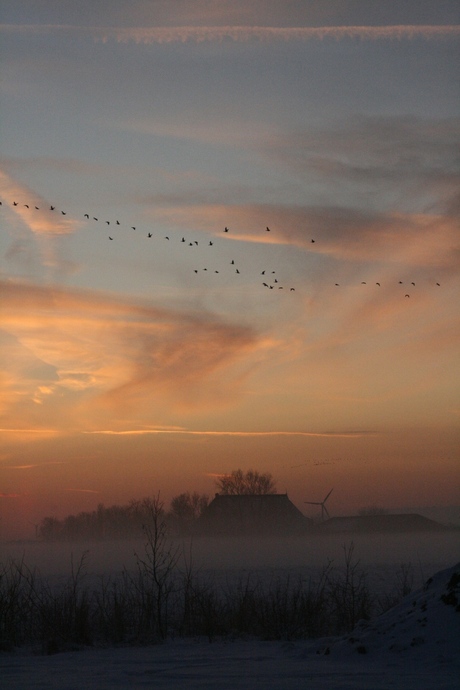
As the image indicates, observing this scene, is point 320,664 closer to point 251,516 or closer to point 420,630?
point 420,630

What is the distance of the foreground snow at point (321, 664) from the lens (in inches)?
516

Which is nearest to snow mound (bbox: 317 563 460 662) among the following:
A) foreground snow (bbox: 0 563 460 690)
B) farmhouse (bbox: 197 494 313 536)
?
foreground snow (bbox: 0 563 460 690)

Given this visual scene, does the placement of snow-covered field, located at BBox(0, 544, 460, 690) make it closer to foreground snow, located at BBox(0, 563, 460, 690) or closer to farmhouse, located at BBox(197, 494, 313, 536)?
foreground snow, located at BBox(0, 563, 460, 690)

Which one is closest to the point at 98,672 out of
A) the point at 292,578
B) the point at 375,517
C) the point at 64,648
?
the point at 64,648

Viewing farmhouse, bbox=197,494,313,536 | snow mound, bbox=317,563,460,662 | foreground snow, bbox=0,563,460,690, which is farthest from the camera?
farmhouse, bbox=197,494,313,536

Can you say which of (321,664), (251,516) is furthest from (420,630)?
(251,516)

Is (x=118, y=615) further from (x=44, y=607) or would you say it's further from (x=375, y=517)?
(x=375, y=517)

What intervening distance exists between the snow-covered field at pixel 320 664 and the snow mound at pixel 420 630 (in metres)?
0.02

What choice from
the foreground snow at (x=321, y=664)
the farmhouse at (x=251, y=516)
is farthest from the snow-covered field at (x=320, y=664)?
the farmhouse at (x=251, y=516)

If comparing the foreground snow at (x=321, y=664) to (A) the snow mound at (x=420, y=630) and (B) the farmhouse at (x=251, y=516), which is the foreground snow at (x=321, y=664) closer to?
(A) the snow mound at (x=420, y=630)

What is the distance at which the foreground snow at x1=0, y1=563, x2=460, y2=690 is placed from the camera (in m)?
13.1

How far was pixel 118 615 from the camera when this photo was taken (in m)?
22.3

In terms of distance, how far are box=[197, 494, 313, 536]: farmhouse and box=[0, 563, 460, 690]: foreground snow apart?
153681 millimetres

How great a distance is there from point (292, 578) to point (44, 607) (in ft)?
92.7
